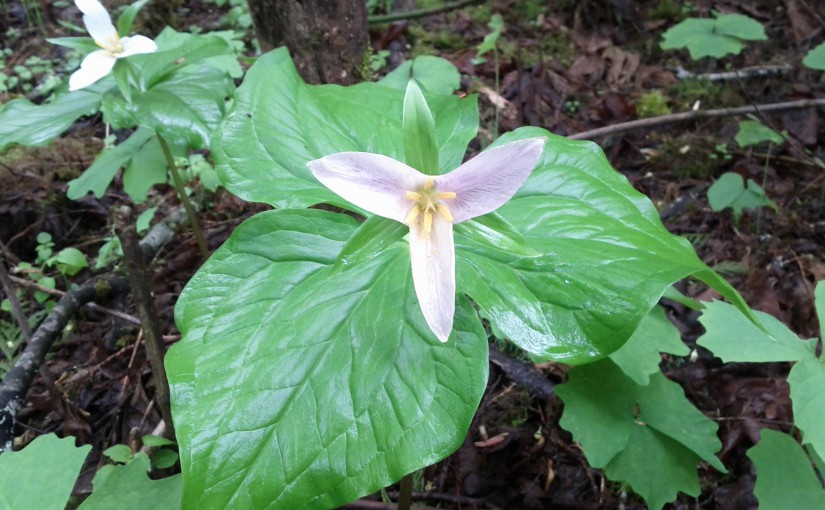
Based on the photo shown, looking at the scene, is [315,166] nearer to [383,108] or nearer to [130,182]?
[383,108]

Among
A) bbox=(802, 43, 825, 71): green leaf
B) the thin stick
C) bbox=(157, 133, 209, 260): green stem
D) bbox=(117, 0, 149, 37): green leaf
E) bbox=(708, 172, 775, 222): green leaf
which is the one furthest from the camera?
the thin stick

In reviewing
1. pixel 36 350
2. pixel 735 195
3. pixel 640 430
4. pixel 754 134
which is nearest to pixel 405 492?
pixel 640 430

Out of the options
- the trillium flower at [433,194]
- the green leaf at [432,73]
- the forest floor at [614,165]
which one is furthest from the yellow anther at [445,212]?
the green leaf at [432,73]

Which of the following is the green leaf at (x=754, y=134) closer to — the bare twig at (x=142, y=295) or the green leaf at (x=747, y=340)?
the green leaf at (x=747, y=340)

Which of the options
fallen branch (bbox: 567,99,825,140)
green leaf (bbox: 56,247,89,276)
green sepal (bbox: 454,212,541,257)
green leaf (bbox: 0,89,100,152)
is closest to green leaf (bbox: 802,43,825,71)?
fallen branch (bbox: 567,99,825,140)

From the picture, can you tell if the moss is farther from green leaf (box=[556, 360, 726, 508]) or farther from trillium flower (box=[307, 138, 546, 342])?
trillium flower (box=[307, 138, 546, 342])
